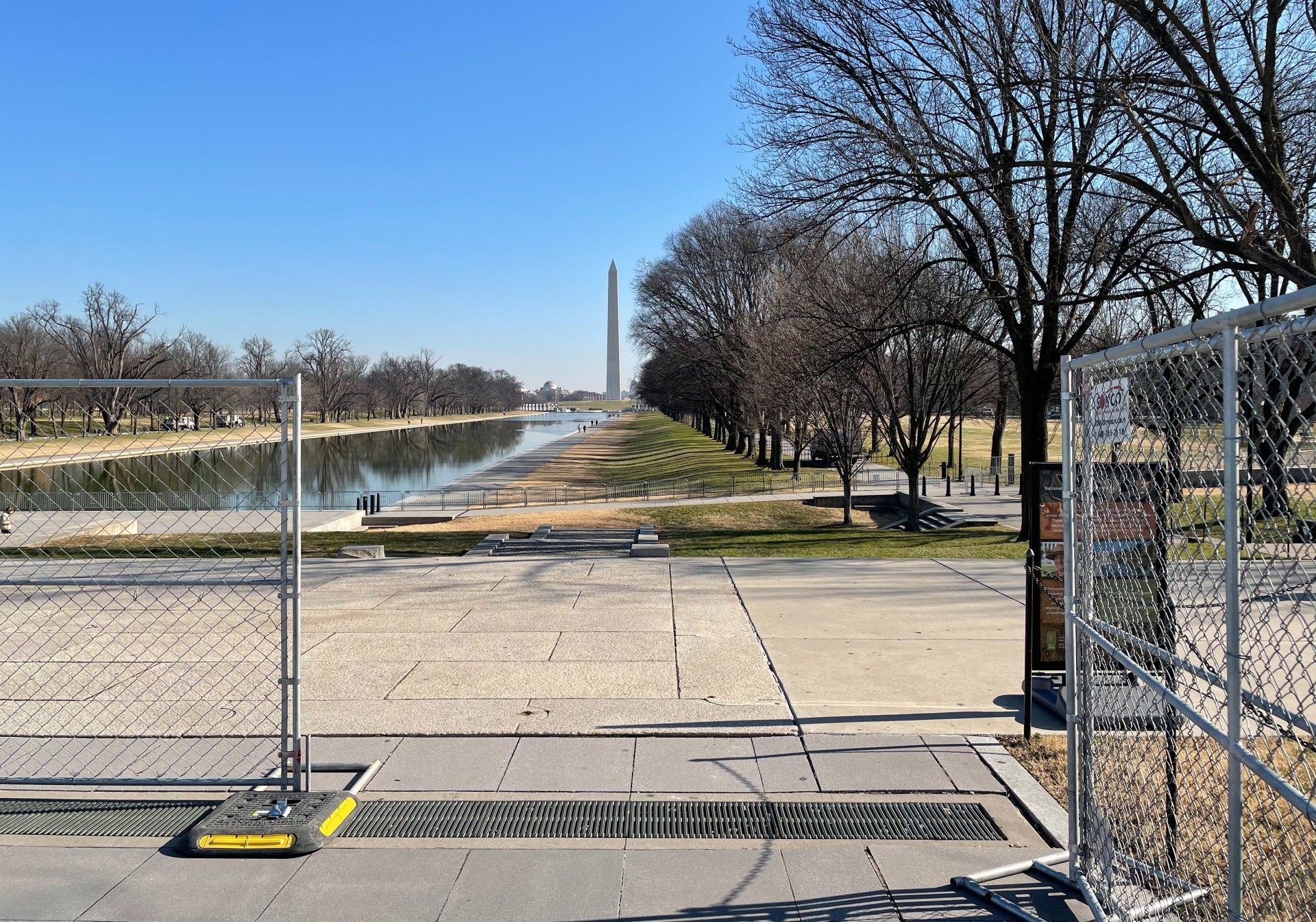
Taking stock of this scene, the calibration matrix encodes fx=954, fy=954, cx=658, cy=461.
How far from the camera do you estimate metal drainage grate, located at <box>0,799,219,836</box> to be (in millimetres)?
4852

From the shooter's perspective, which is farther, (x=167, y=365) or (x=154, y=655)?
(x=167, y=365)

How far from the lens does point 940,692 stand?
7449 millimetres

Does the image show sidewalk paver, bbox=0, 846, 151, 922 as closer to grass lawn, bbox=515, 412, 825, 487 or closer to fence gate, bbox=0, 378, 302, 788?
fence gate, bbox=0, 378, 302, 788

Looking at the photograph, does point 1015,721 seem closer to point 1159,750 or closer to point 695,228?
point 1159,750

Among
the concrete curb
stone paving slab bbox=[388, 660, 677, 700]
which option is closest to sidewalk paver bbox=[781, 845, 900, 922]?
the concrete curb

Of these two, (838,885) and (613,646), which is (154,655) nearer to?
(613,646)

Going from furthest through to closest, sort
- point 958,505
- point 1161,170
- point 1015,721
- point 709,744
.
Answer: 1. point 958,505
2. point 1161,170
3. point 1015,721
4. point 709,744

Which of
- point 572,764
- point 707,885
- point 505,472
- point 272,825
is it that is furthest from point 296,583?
point 505,472

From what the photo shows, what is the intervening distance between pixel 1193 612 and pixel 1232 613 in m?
1.67

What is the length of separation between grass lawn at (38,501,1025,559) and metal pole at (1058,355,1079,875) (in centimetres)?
1166

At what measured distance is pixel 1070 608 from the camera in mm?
4223

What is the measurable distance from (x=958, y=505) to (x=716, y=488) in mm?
10004

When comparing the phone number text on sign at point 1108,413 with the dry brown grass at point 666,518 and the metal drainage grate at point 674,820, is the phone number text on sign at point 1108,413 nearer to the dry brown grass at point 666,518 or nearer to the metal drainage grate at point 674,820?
the metal drainage grate at point 674,820

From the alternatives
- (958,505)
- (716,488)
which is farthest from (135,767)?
(716,488)
